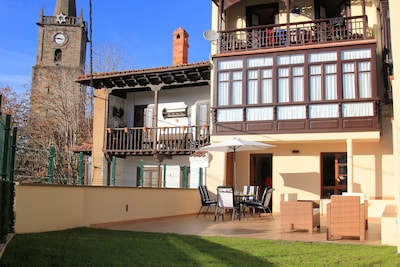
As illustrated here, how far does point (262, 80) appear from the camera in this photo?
15250 millimetres

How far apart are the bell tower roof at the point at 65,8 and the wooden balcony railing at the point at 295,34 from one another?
43647 millimetres

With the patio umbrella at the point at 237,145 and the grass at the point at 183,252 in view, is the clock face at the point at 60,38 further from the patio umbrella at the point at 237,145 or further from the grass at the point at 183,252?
the grass at the point at 183,252

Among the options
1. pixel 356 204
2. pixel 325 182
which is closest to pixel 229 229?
pixel 356 204

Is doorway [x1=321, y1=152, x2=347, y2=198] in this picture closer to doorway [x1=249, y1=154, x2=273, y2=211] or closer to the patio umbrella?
doorway [x1=249, y1=154, x2=273, y2=211]

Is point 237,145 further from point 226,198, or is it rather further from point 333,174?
point 333,174

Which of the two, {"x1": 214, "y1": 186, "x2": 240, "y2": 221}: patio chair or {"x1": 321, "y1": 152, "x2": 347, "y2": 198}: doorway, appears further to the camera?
Result: {"x1": 321, "y1": 152, "x2": 347, "y2": 198}: doorway

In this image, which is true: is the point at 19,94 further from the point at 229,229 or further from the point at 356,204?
the point at 356,204

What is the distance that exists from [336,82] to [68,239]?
10.2 meters

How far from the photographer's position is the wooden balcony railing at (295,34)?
14.7 metres

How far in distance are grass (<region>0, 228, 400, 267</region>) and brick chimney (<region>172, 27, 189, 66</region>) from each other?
1352cm

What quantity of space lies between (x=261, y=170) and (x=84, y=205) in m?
9.24

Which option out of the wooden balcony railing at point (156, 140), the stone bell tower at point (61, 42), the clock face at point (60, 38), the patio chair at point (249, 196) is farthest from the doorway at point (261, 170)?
the clock face at point (60, 38)

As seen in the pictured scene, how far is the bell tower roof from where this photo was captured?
55156 mm


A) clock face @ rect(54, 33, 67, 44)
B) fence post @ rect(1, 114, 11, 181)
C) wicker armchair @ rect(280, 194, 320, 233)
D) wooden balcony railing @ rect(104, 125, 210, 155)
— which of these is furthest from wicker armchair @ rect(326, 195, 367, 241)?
clock face @ rect(54, 33, 67, 44)
